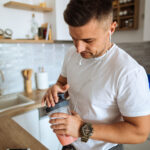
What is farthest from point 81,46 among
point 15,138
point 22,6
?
point 22,6

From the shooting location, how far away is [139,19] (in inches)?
76.1

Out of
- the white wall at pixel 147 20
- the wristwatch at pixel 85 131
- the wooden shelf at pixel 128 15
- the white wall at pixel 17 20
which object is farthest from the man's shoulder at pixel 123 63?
the white wall at pixel 17 20

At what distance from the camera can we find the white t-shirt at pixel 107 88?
63cm

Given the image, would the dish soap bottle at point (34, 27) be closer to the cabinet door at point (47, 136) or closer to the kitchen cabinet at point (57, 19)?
the kitchen cabinet at point (57, 19)

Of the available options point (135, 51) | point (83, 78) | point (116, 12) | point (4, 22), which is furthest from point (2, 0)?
point (135, 51)

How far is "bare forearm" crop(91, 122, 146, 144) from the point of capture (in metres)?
0.63

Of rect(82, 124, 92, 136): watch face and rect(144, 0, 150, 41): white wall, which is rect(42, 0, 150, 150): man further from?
rect(144, 0, 150, 41): white wall

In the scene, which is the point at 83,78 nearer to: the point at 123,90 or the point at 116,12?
the point at 123,90

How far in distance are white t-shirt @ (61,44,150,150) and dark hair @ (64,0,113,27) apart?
0.21 metres

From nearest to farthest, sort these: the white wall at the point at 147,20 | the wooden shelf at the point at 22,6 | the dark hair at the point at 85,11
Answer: the dark hair at the point at 85,11
the white wall at the point at 147,20
the wooden shelf at the point at 22,6

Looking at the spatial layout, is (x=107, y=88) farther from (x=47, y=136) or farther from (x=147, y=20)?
(x=47, y=136)

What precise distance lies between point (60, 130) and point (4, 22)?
164 cm

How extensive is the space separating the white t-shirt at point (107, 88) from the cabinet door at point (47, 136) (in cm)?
93

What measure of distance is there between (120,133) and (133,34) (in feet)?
5.52
